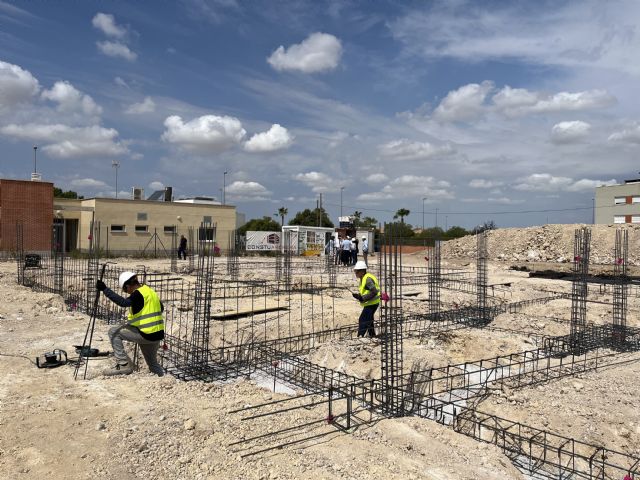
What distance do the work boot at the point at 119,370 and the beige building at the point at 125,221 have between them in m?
22.3

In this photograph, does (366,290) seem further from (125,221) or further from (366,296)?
(125,221)

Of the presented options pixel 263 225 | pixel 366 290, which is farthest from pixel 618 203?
pixel 366 290

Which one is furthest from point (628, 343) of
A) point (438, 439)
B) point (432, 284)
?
point (438, 439)

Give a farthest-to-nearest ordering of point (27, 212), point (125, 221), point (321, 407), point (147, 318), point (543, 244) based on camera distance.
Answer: point (125, 221)
point (543, 244)
point (27, 212)
point (147, 318)
point (321, 407)

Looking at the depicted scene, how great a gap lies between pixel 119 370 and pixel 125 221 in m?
26.4

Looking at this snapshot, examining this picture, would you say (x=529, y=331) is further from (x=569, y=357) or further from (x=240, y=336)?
(x=240, y=336)

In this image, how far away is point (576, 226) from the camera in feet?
101

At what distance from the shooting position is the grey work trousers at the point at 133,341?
19.4 ft

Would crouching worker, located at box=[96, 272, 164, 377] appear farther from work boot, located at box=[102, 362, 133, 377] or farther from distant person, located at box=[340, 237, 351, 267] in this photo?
distant person, located at box=[340, 237, 351, 267]

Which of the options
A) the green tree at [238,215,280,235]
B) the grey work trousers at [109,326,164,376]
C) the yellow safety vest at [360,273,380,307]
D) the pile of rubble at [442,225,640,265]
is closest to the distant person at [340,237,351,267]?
the pile of rubble at [442,225,640,265]

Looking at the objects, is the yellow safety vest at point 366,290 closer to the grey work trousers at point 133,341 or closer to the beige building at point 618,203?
the grey work trousers at point 133,341

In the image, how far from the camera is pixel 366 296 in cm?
810

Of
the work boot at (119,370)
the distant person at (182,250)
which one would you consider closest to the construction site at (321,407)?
the work boot at (119,370)

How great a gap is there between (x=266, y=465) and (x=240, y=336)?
5534 mm
